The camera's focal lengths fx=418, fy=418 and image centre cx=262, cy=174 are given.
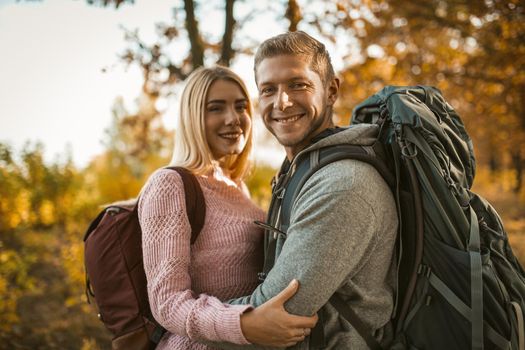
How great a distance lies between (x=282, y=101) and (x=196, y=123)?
0.68 meters

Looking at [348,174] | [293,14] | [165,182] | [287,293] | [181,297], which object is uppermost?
[293,14]

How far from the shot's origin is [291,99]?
205 centimetres

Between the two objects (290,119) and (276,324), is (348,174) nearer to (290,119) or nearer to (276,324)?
(290,119)

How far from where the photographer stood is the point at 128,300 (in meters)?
2.15

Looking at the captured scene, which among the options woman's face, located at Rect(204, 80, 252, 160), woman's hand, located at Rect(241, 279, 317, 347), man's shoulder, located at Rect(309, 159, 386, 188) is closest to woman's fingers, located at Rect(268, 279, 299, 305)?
woman's hand, located at Rect(241, 279, 317, 347)

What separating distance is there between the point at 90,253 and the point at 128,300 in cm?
33

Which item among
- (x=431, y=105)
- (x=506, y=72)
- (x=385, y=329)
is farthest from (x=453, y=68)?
(x=385, y=329)

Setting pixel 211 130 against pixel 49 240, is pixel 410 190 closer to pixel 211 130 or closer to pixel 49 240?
pixel 211 130

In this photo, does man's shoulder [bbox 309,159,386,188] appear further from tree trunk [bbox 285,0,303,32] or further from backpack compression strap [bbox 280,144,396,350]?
tree trunk [bbox 285,0,303,32]

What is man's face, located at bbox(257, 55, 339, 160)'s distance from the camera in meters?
2.03

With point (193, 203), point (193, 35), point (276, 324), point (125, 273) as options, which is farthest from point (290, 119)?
point (193, 35)

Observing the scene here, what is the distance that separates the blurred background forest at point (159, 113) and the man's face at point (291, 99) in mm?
1702

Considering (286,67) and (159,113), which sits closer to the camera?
(286,67)

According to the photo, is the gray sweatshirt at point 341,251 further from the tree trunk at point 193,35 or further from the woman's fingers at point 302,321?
the tree trunk at point 193,35
